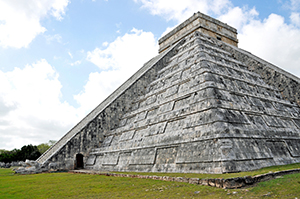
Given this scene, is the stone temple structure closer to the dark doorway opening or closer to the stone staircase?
the dark doorway opening

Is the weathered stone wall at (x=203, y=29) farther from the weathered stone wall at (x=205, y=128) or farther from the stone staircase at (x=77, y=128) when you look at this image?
the weathered stone wall at (x=205, y=128)

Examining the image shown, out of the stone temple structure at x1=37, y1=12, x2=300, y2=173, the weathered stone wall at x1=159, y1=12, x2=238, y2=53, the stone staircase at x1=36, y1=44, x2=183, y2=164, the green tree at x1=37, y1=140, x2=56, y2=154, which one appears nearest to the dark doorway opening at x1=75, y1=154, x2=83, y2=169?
the stone temple structure at x1=37, y1=12, x2=300, y2=173

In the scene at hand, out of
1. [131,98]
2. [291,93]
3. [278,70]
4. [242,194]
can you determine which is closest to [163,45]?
[131,98]

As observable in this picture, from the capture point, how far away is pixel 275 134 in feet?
25.5

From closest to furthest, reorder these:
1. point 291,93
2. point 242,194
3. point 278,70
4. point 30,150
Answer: point 242,194, point 291,93, point 278,70, point 30,150

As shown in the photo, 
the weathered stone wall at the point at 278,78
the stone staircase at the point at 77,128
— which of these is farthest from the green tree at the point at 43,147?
the weathered stone wall at the point at 278,78

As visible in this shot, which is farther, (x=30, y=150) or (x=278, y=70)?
(x=30, y=150)

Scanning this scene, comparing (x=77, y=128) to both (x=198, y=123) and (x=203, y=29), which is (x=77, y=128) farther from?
(x=203, y=29)

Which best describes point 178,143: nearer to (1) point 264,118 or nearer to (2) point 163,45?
(1) point 264,118

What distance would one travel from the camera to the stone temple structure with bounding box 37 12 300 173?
21.4ft

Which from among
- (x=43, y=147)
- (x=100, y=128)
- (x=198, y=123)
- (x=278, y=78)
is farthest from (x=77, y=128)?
(x=43, y=147)

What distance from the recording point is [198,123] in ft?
24.0

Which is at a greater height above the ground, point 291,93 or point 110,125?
point 291,93

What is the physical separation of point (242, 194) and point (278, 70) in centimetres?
1078
